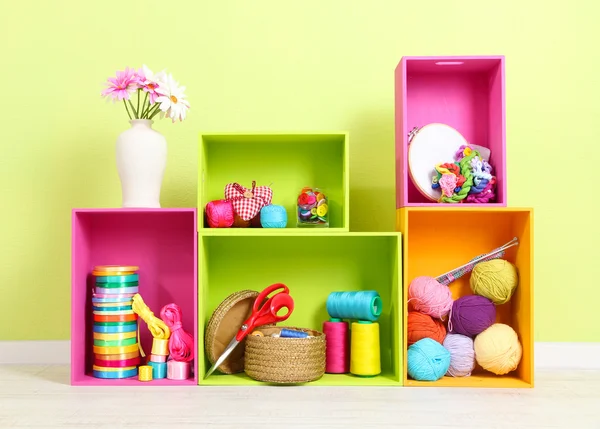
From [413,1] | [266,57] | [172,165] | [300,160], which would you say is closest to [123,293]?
[172,165]

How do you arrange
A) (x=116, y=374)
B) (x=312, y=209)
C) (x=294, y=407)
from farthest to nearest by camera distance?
(x=312, y=209) < (x=116, y=374) < (x=294, y=407)

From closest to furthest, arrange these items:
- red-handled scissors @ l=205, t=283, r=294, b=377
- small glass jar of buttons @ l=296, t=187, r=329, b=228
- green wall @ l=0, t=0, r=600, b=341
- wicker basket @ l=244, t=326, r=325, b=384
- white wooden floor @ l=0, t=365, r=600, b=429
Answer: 1. white wooden floor @ l=0, t=365, r=600, b=429
2. wicker basket @ l=244, t=326, r=325, b=384
3. red-handled scissors @ l=205, t=283, r=294, b=377
4. small glass jar of buttons @ l=296, t=187, r=329, b=228
5. green wall @ l=0, t=0, r=600, b=341

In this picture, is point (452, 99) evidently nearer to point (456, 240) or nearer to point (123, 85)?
point (456, 240)

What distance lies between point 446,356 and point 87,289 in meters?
1.22

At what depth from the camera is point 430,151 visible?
2.27m

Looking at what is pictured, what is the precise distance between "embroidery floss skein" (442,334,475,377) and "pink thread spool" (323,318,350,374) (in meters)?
0.34

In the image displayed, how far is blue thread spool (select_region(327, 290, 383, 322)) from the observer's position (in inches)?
87.1

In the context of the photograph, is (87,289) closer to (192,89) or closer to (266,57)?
(192,89)

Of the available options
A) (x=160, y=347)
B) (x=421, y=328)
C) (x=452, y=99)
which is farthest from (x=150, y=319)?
(x=452, y=99)

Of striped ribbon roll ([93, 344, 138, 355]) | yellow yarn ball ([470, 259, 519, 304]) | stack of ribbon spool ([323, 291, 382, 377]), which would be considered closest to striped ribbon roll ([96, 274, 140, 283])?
striped ribbon roll ([93, 344, 138, 355])

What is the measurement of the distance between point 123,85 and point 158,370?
0.93 metres

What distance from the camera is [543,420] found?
1.73 metres

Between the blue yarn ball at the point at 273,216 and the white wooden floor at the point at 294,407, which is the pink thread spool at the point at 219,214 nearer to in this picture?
the blue yarn ball at the point at 273,216

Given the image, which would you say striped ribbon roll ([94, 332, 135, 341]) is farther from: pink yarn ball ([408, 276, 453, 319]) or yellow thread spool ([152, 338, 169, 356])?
pink yarn ball ([408, 276, 453, 319])
